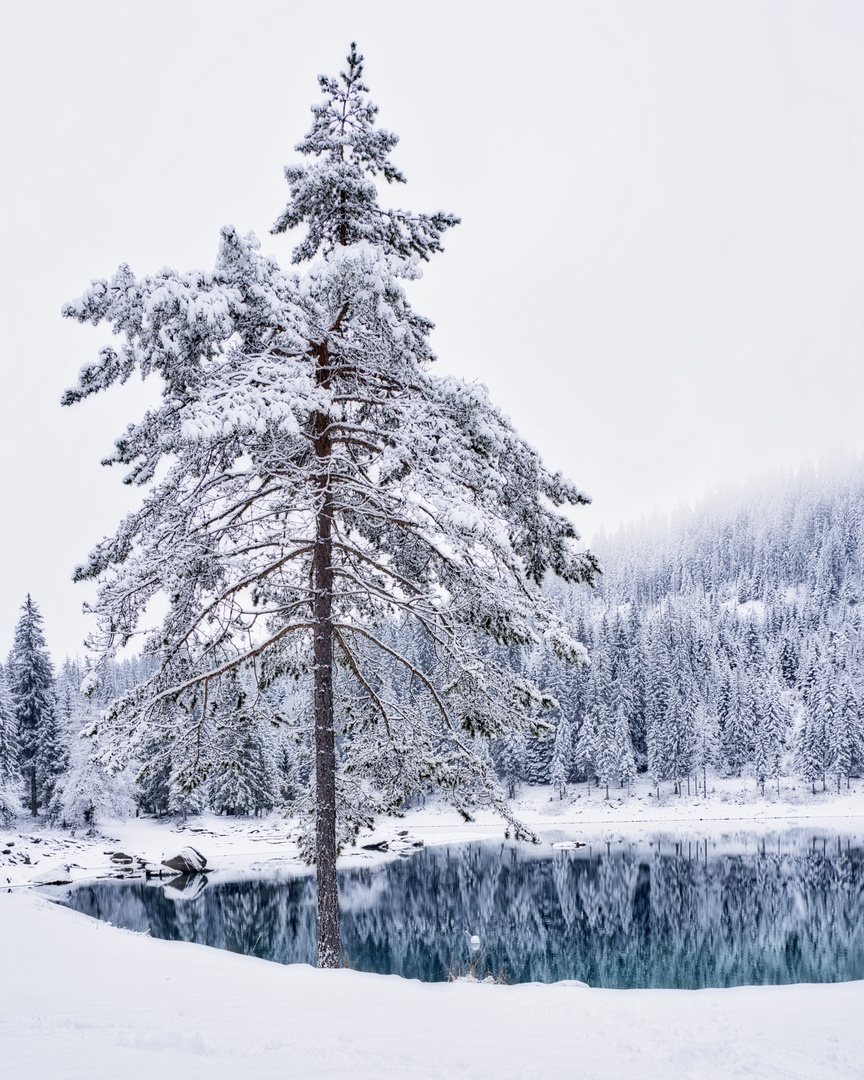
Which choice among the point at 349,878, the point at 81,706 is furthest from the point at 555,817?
the point at 81,706

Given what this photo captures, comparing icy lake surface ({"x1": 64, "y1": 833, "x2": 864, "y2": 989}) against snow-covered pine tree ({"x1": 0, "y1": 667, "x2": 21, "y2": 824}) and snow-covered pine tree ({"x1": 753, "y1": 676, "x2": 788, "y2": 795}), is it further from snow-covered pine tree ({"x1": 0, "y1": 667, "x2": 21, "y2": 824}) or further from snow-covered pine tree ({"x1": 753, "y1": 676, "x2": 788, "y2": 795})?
snow-covered pine tree ({"x1": 753, "y1": 676, "x2": 788, "y2": 795})

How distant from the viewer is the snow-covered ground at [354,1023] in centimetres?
377

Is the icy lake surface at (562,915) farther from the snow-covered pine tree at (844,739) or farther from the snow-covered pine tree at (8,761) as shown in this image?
the snow-covered pine tree at (844,739)

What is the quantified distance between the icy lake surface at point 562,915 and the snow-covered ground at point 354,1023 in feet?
41.8

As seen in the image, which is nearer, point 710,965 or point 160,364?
point 160,364

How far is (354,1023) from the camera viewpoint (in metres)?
4.64

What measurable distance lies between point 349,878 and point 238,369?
37847mm

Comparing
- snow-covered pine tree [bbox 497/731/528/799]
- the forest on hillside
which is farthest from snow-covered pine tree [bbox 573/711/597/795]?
snow-covered pine tree [bbox 497/731/528/799]

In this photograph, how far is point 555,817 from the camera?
66.2m

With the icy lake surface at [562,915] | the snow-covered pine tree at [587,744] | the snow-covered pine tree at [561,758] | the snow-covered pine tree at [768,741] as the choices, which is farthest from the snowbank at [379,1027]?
the snow-covered pine tree at [768,741]

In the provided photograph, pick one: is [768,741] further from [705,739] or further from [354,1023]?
[354,1023]

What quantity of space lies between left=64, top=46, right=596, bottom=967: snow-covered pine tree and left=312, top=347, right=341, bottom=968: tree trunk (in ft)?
0.10

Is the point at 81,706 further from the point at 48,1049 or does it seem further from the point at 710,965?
the point at 48,1049

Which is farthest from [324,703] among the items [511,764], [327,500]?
[511,764]
